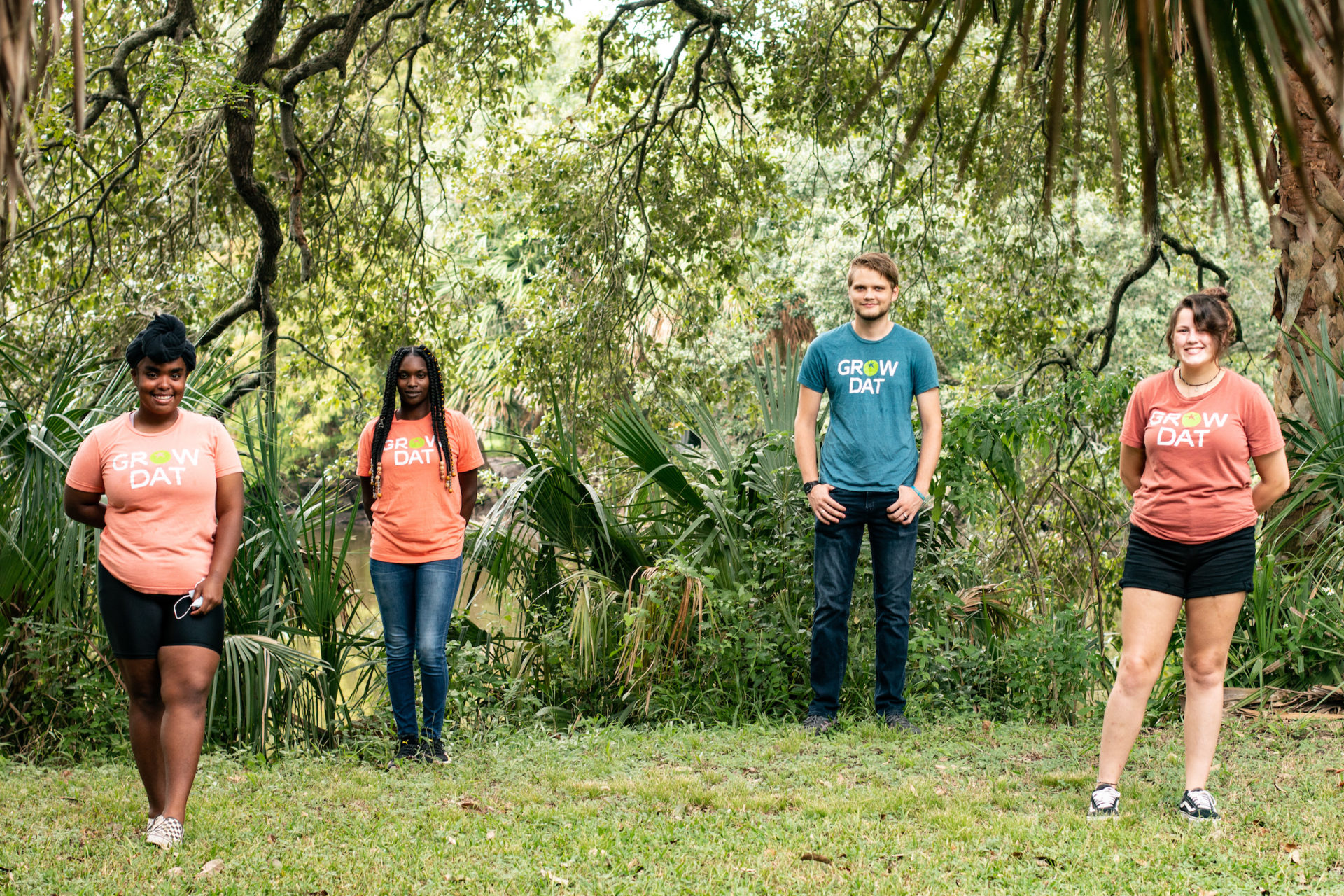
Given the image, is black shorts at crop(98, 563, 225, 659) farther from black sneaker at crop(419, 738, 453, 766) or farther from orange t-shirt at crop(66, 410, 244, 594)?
black sneaker at crop(419, 738, 453, 766)

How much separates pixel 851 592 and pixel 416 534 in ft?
6.27

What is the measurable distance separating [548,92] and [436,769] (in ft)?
105

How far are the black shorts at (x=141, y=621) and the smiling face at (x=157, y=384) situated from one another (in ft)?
1.75

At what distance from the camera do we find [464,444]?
16.6ft

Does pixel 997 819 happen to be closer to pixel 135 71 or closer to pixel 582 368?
pixel 582 368

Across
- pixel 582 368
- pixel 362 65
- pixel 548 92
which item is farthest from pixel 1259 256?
pixel 548 92

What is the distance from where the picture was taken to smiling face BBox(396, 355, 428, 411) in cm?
489

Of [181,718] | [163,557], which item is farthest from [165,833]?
[163,557]

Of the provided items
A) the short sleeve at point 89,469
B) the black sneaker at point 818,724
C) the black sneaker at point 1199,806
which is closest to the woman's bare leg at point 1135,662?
the black sneaker at point 1199,806

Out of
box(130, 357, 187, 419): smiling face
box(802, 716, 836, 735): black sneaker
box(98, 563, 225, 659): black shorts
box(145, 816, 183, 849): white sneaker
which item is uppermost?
box(130, 357, 187, 419): smiling face

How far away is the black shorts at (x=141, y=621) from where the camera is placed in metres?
3.67

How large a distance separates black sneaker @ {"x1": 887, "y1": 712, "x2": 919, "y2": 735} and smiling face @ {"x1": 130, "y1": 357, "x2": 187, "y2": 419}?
320cm

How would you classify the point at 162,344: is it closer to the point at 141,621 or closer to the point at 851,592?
the point at 141,621

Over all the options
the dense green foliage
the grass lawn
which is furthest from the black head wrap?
the grass lawn
